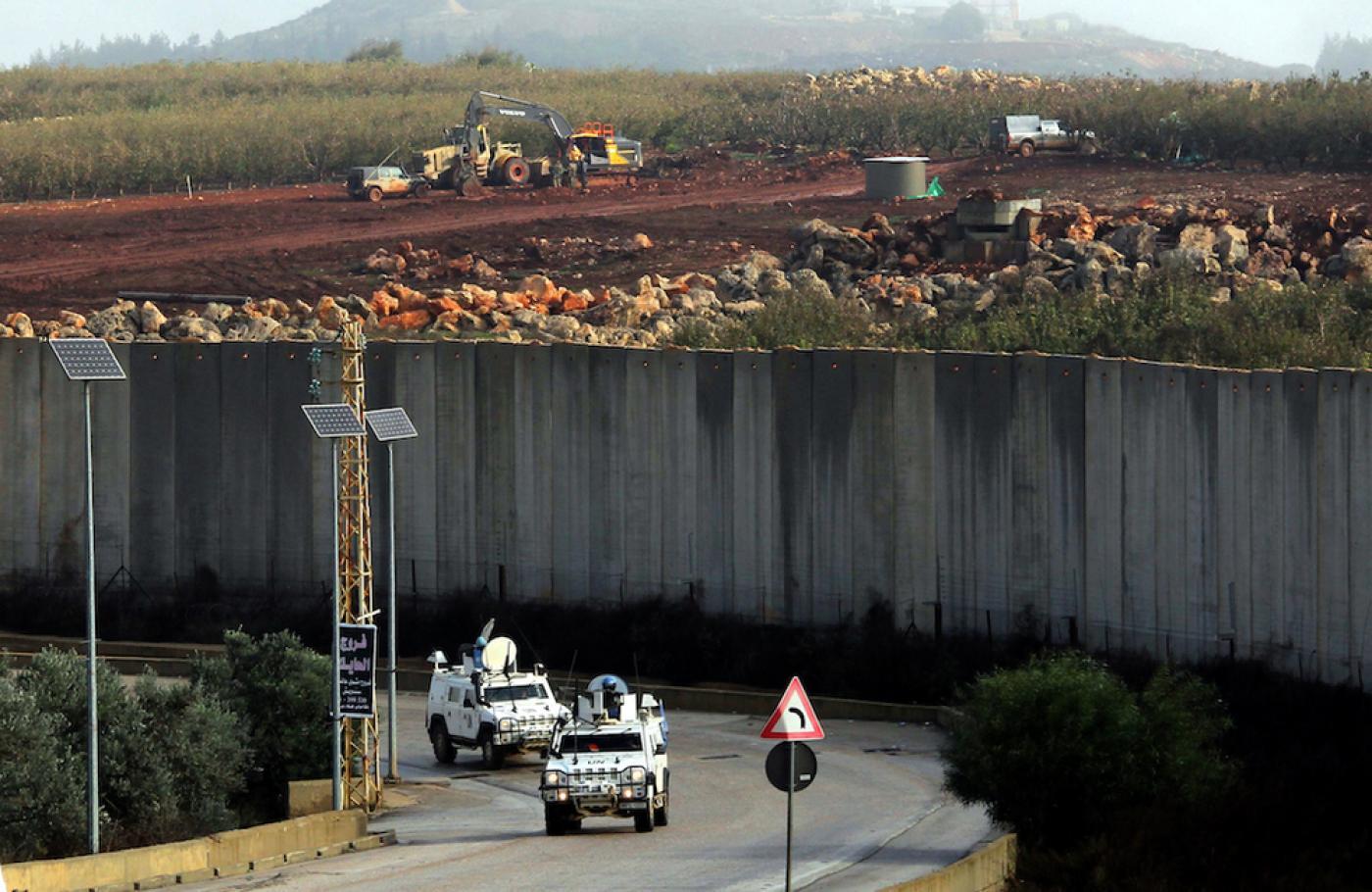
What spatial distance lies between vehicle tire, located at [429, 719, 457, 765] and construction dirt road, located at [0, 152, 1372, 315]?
2479 cm

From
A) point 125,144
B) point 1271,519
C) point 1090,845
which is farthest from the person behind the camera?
point 125,144

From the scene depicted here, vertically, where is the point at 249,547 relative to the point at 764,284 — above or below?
below

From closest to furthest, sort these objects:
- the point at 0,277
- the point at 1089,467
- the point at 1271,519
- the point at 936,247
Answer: the point at 1271,519
the point at 1089,467
the point at 936,247
the point at 0,277

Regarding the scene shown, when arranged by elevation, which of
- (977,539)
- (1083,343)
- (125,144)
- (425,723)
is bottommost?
(425,723)

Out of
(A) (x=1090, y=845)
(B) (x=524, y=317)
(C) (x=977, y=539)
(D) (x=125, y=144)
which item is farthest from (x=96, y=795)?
Result: (D) (x=125, y=144)

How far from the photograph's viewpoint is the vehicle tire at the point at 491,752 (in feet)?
101

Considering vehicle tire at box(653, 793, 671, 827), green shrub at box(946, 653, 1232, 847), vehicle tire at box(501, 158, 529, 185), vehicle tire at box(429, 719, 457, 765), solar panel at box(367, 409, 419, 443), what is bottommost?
vehicle tire at box(429, 719, 457, 765)

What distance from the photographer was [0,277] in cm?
5856

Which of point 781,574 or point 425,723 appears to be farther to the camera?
point 781,574

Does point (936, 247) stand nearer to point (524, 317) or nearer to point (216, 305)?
point (524, 317)

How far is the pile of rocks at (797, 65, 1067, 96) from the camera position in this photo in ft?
349

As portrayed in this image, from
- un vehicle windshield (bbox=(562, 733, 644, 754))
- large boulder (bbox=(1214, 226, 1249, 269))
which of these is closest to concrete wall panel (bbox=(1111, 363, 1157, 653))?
un vehicle windshield (bbox=(562, 733, 644, 754))

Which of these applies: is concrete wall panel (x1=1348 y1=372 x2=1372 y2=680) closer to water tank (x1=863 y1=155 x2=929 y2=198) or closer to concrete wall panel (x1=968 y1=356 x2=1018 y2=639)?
concrete wall panel (x1=968 y1=356 x2=1018 y2=639)

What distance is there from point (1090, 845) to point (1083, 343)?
57.9 ft
